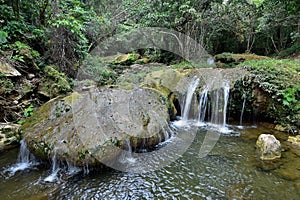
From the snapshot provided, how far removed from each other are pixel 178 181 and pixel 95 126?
2198 mm

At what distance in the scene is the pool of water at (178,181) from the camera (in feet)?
10.8

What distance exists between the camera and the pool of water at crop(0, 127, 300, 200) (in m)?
3.31

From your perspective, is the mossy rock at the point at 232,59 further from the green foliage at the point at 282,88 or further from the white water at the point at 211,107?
the white water at the point at 211,107

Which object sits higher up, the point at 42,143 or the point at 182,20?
the point at 182,20

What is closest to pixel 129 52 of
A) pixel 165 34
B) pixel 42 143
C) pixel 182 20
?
pixel 165 34

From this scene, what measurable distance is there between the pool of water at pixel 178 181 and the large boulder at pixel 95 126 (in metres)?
0.40

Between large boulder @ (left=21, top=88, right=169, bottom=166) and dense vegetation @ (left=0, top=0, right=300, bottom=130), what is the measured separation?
5.68ft

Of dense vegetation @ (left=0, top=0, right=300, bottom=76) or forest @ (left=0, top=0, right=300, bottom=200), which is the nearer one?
forest @ (left=0, top=0, right=300, bottom=200)

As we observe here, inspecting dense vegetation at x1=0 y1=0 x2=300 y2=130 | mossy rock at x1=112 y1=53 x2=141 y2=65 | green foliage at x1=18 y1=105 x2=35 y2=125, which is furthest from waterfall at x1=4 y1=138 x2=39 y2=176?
mossy rock at x1=112 y1=53 x2=141 y2=65

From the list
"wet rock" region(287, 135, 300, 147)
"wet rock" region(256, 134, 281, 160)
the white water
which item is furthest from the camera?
the white water

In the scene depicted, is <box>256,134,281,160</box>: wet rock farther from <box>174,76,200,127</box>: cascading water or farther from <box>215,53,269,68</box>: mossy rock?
<box>215,53,269,68</box>: mossy rock

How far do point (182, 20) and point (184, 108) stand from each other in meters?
5.96

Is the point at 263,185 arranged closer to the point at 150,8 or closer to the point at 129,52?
the point at 150,8

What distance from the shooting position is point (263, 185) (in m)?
3.54
